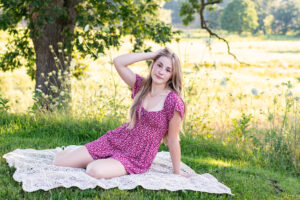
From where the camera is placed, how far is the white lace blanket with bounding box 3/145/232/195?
2.84 m

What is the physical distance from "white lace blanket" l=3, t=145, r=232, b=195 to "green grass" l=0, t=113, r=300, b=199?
0.15 feet

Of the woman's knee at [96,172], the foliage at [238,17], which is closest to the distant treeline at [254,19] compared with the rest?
the foliage at [238,17]

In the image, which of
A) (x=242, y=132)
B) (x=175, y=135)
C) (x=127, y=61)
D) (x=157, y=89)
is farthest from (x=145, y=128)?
(x=242, y=132)

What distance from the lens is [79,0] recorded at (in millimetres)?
6441

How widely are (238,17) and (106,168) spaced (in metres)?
54.6

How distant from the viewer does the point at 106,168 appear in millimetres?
3123

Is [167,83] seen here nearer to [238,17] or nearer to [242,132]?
[242,132]

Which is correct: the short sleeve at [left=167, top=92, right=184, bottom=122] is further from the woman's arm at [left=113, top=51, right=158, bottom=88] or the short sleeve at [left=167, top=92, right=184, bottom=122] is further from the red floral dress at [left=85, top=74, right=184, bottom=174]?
the woman's arm at [left=113, top=51, right=158, bottom=88]

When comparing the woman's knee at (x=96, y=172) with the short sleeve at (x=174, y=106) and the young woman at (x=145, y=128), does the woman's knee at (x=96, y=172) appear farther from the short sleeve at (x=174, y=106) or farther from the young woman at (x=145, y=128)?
the short sleeve at (x=174, y=106)

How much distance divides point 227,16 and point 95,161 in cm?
5575

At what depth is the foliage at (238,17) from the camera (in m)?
53.2

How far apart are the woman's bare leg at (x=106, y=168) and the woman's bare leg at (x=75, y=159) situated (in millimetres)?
203

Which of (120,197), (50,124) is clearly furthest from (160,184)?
(50,124)

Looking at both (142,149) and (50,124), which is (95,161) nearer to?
(142,149)
